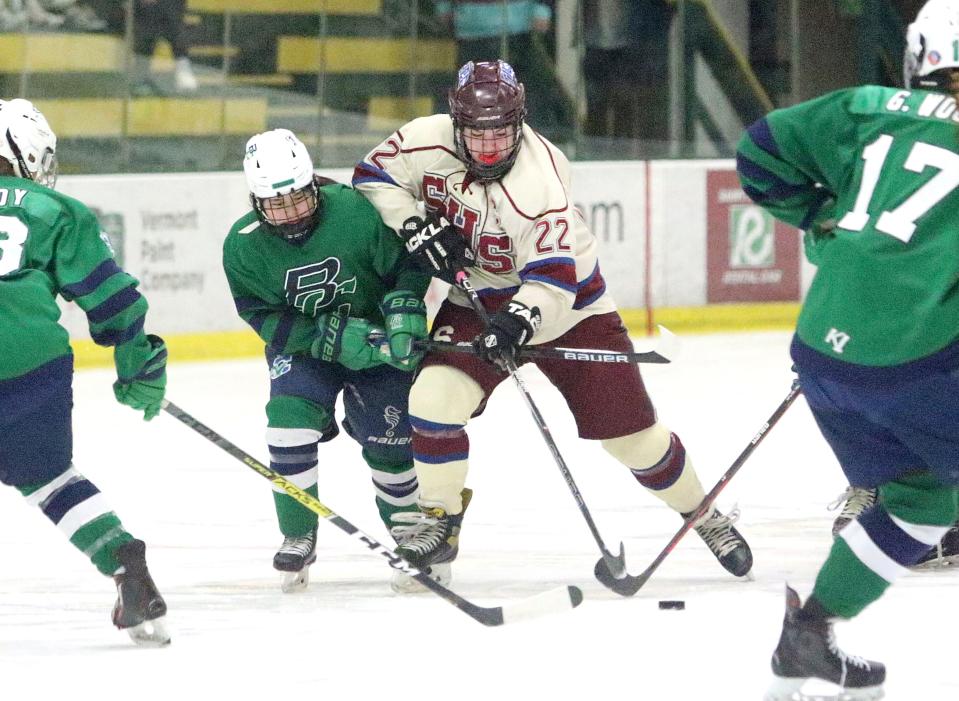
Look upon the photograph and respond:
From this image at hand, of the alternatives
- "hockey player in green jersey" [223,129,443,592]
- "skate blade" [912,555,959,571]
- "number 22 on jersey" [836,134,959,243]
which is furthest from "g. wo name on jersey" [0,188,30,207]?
→ "skate blade" [912,555,959,571]

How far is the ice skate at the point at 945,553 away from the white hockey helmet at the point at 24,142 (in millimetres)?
1973

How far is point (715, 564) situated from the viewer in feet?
13.0

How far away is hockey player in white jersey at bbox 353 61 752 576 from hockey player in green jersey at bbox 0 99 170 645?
24.5 inches

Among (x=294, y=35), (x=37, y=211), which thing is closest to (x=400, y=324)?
(x=37, y=211)

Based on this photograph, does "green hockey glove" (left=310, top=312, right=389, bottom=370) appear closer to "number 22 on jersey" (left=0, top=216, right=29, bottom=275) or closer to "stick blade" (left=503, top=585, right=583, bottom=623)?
"stick blade" (left=503, top=585, right=583, bottom=623)

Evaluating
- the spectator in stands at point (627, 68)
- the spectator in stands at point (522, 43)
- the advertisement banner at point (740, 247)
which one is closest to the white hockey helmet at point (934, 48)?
the advertisement banner at point (740, 247)

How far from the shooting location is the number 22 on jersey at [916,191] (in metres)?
2.50

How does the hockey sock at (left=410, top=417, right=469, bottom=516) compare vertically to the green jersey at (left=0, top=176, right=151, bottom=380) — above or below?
below

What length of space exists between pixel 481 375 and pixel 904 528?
124cm

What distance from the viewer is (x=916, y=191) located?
251cm

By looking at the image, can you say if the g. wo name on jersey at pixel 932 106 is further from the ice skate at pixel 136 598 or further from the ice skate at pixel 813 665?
the ice skate at pixel 136 598

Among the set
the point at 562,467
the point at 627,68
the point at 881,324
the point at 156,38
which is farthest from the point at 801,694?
the point at 627,68

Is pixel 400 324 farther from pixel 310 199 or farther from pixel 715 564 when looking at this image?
pixel 715 564

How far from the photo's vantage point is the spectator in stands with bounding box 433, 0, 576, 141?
28.7ft
